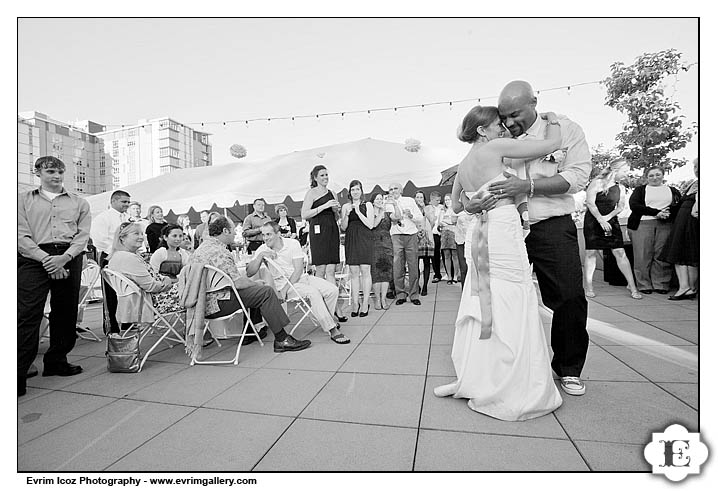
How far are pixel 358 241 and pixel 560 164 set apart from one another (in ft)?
9.07

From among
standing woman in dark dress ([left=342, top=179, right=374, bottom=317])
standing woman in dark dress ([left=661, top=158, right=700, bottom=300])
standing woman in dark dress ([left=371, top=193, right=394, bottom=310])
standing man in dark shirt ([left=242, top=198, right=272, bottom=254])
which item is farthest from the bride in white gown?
standing woman in dark dress ([left=661, top=158, right=700, bottom=300])

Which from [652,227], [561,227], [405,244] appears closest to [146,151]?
[405,244]

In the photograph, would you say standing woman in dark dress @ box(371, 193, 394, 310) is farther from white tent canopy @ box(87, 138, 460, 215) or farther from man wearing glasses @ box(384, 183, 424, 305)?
white tent canopy @ box(87, 138, 460, 215)

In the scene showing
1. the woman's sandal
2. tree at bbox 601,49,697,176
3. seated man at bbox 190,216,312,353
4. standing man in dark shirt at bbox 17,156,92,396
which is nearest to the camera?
standing man in dark shirt at bbox 17,156,92,396

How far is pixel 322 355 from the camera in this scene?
316 cm

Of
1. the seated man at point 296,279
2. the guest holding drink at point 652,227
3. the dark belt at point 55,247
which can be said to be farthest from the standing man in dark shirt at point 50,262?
the guest holding drink at point 652,227

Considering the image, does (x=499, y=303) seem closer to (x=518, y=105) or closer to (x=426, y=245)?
(x=518, y=105)

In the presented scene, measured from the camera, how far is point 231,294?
321 centimetres

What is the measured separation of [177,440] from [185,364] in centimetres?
145

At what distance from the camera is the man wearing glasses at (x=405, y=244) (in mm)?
5449

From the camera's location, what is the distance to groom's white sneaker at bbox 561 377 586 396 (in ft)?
6.95

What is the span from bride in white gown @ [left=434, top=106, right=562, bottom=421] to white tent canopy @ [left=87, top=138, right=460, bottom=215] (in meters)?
4.92

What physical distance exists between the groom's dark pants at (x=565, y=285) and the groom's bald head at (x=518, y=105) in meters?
0.57
